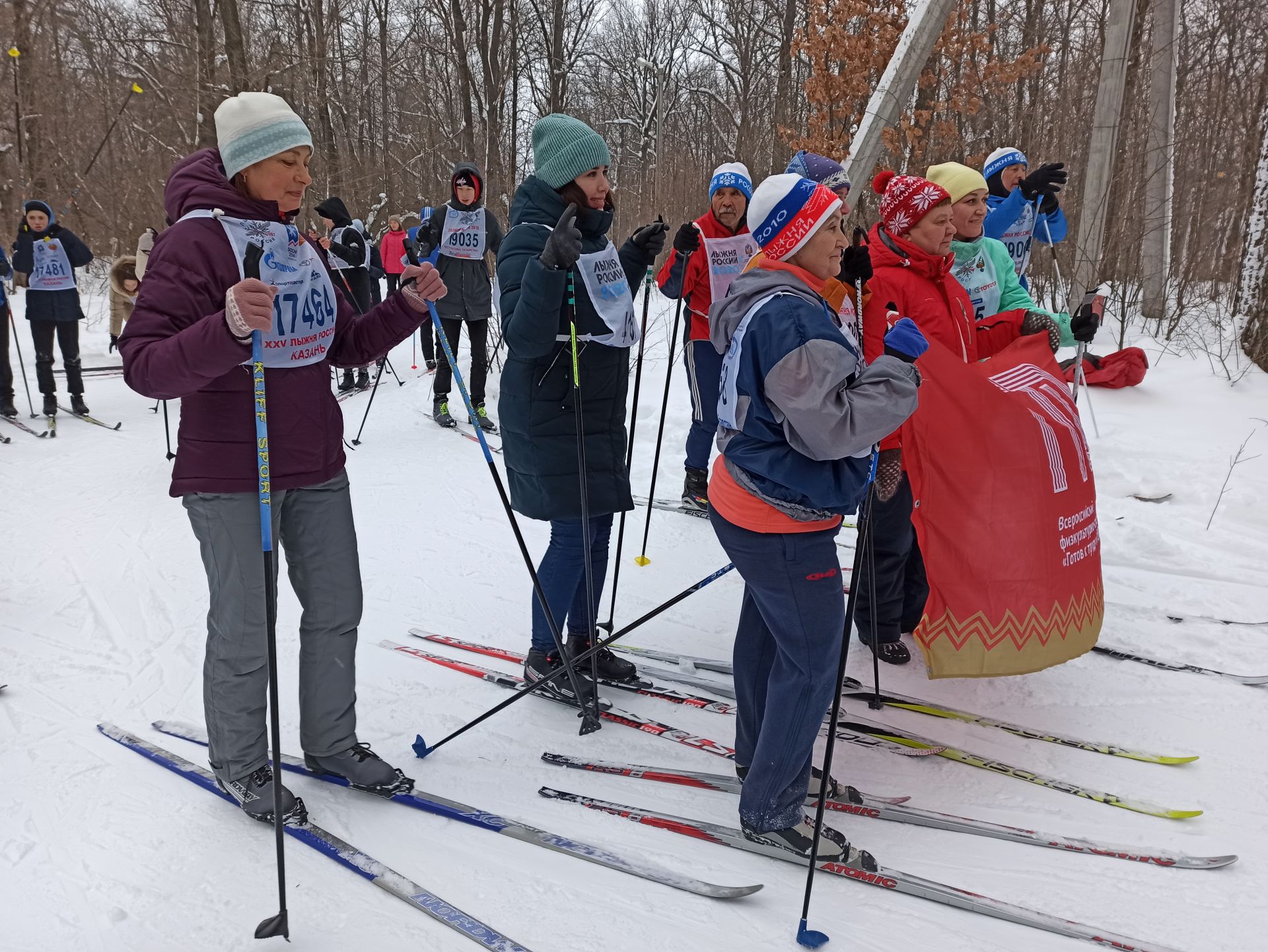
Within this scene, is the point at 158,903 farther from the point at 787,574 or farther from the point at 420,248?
the point at 420,248

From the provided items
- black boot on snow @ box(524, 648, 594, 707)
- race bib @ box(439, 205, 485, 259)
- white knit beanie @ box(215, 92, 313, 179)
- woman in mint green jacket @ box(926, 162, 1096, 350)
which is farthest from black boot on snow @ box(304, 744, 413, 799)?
race bib @ box(439, 205, 485, 259)

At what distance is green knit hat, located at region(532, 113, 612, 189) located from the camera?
9.57 ft

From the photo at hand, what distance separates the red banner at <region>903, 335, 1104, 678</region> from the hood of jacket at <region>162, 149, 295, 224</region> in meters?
2.24

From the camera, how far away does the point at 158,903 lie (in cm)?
221

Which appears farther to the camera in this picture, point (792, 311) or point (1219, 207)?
point (1219, 207)

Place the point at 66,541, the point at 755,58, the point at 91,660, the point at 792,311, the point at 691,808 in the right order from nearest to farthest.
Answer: the point at 792,311 < the point at 691,808 < the point at 91,660 < the point at 66,541 < the point at 755,58

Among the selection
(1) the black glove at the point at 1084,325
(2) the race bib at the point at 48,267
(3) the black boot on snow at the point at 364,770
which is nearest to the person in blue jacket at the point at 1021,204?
(1) the black glove at the point at 1084,325

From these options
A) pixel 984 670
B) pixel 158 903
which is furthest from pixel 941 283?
pixel 158 903

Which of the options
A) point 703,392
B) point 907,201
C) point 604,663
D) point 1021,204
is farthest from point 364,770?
point 1021,204

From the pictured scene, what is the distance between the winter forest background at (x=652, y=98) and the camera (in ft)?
32.1

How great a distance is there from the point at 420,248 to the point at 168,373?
185 centimetres

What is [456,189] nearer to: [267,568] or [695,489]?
[695,489]

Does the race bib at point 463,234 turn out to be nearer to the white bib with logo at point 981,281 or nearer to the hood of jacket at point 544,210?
the hood of jacket at point 544,210

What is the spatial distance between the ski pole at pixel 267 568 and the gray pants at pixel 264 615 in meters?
0.08
